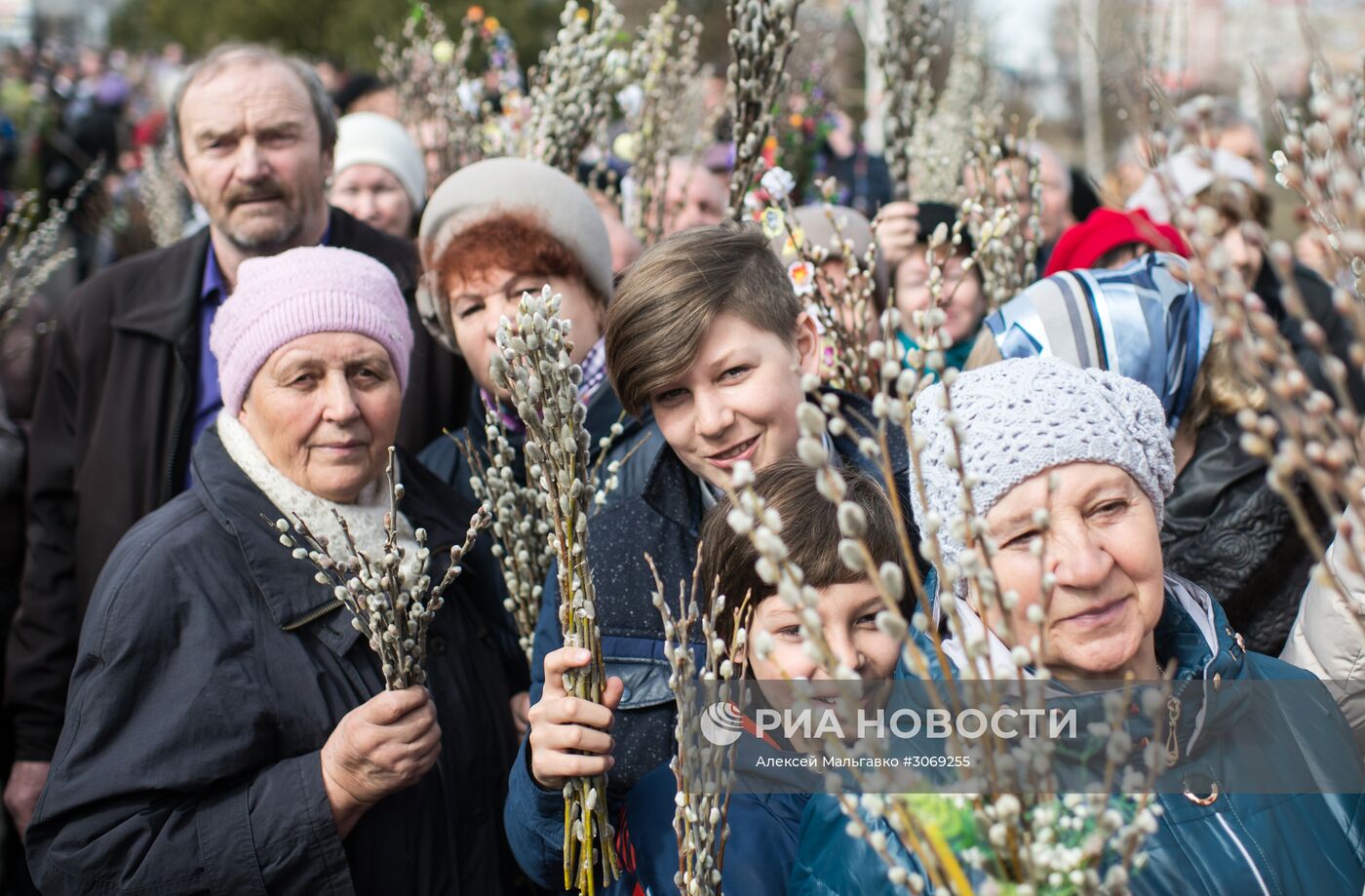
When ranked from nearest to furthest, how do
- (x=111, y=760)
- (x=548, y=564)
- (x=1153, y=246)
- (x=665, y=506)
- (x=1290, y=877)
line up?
(x=1290, y=877) < (x=111, y=760) < (x=665, y=506) < (x=548, y=564) < (x=1153, y=246)

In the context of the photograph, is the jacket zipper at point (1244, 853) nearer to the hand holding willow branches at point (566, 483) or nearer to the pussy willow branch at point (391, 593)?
the hand holding willow branches at point (566, 483)

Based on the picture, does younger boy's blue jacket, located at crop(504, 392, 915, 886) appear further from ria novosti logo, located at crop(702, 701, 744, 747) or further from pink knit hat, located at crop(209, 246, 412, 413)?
pink knit hat, located at crop(209, 246, 412, 413)

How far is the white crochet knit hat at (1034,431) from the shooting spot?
1.75 m

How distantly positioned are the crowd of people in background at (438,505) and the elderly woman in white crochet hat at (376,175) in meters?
1.22

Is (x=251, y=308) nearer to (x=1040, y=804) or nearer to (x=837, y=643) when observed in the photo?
(x=837, y=643)

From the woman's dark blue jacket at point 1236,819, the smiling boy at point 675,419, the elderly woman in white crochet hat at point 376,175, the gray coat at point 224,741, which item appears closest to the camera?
Result: the woman's dark blue jacket at point 1236,819

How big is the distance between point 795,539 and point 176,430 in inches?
76.8

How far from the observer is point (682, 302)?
237 centimetres

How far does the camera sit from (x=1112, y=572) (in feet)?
5.75

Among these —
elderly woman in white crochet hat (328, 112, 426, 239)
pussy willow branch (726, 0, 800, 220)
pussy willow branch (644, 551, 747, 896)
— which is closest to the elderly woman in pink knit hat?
pussy willow branch (644, 551, 747, 896)

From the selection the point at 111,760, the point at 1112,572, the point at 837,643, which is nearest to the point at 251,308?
the point at 111,760

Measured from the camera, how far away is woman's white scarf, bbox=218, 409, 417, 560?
2.44 metres

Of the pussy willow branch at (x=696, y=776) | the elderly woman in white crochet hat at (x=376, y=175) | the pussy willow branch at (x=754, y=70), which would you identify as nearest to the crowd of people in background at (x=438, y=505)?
the pussy willow branch at (x=696, y=776)

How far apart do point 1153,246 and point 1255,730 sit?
5.79 feet
